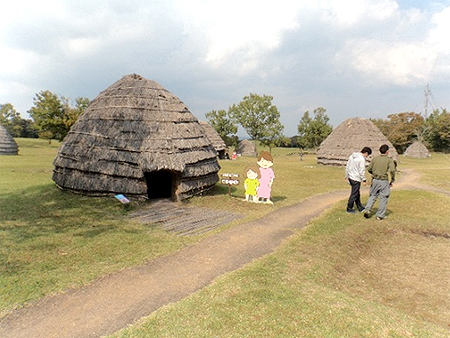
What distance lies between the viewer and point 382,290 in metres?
5.67

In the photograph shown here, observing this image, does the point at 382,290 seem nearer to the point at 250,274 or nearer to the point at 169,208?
the point at 250,274

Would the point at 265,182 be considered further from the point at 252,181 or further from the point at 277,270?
the point at 277,270

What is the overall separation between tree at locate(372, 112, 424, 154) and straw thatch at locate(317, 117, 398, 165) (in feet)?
115

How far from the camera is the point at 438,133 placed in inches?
2255

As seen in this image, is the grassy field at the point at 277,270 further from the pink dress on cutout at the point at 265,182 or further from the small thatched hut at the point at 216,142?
the small thatched hut at the point at 216,142

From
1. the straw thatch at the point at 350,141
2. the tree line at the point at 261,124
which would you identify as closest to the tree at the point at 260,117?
the tree line at the point at 261,124

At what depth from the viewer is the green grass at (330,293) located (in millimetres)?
3963

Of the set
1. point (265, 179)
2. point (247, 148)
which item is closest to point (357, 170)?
point (265, 179)

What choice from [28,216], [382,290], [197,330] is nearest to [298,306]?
[197,330]

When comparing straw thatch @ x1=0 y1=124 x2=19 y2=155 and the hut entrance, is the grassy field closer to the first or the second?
the hut entrance

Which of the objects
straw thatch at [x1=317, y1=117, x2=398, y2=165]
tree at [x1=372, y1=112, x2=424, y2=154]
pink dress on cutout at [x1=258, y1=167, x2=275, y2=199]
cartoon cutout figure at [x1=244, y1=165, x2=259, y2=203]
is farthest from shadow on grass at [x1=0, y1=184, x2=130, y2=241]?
tree at [x1=372, y1=112, x2=424, y2=154]

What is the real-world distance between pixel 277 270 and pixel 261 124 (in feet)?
149

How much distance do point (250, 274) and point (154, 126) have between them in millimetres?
8422

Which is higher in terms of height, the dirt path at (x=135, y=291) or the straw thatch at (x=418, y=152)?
the straw thatch at (x=418, y=152)
